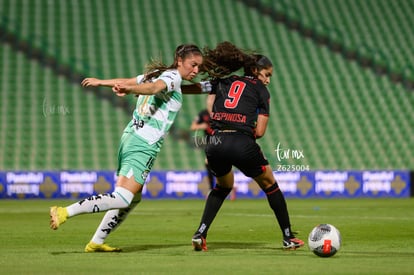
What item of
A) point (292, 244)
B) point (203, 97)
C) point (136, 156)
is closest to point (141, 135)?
point (136, 156)

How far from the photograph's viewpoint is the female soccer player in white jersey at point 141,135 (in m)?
8.43

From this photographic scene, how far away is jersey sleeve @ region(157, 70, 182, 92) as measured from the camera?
8.63 meters

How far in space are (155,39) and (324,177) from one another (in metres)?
8.61

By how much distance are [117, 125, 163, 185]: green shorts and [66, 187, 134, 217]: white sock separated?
0.60 feet

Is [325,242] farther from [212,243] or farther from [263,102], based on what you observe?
[212,243]

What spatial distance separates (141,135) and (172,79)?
2.11ft

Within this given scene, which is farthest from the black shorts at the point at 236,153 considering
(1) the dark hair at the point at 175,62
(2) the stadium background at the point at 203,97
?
(2) the stadium background at the point at 203,97

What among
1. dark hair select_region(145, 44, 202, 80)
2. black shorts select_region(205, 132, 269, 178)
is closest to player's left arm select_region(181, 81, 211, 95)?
dark hair select_region(145, 44, 202, 80)

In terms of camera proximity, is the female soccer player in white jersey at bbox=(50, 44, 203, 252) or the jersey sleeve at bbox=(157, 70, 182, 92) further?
the jersey sleeve at bbox=(157, 70, 182, 92)

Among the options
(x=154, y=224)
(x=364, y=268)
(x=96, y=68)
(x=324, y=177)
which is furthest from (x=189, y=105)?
(x=364, y=268)

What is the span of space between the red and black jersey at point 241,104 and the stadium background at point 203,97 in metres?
14.2

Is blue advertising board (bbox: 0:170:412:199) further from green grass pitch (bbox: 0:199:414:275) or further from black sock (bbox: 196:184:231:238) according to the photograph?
black sock (bbox: 196:184:231:238)

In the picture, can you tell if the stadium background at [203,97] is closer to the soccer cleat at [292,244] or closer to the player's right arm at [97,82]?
the player's right arm at [97,82]

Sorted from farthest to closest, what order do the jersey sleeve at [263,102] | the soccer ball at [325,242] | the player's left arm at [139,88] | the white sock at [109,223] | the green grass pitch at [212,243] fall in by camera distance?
the jersey sleeve at [263,102], the white sock at [109,223], the soccer ball at [325,242], the player's left arm at [139,88], the green grass pitch at [212,243]
